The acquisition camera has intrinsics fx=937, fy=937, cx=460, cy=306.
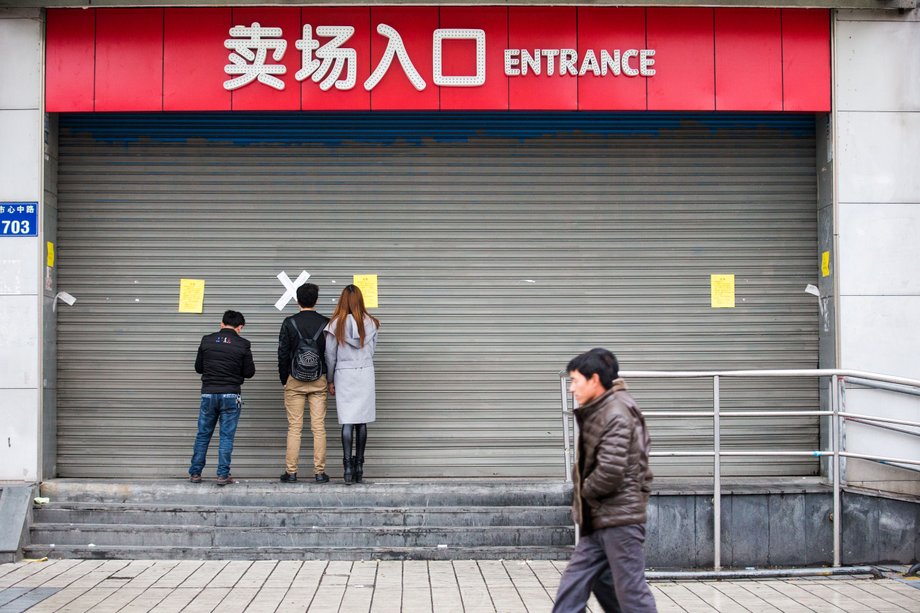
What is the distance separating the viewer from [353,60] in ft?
28.9

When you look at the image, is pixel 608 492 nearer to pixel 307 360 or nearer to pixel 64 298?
pixel 307 360

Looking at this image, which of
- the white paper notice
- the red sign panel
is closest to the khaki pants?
the white paper notice

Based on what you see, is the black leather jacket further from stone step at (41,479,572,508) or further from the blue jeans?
stone step at (41,479,572,508)

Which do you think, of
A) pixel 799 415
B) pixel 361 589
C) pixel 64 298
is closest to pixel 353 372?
Answer: pixel 361 589

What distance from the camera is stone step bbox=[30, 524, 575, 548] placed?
313 inches

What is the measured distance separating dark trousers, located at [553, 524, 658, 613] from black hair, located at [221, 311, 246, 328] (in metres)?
4.74

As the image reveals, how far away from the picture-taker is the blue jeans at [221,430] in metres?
8.61

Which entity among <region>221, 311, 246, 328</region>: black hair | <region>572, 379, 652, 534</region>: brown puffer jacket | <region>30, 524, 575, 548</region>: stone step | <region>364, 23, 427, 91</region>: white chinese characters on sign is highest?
<region>364, 23, 427, 91</region>: white chinese characters on sign

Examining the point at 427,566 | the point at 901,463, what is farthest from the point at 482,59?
the point at 901,463

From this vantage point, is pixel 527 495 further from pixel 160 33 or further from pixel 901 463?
pixel 160 33

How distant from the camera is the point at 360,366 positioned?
340 inches

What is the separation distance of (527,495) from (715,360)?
2482mm

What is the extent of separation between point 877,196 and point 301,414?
5767 mm

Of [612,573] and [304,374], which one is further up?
[304,374]
